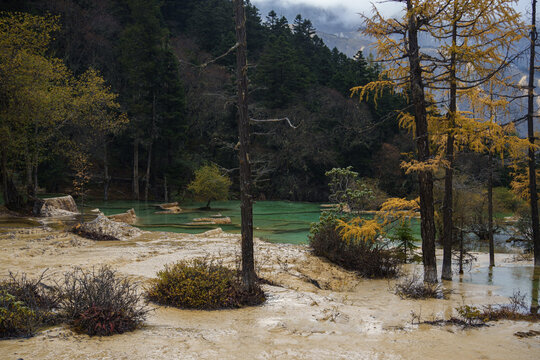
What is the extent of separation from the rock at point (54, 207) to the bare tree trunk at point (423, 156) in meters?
19.2

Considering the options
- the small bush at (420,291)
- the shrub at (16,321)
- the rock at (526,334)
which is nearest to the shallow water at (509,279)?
the small bush at (420,291)

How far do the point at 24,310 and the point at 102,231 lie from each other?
11.0 m

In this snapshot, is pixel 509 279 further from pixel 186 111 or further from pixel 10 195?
pixel 186 111

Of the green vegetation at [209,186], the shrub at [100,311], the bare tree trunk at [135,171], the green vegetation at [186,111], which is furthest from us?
the bare tree trunk at [135,171]

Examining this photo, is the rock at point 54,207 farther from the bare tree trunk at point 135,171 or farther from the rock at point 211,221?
the bare tree trunk at point 135,171

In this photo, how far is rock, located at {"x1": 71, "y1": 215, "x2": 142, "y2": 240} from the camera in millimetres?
15664

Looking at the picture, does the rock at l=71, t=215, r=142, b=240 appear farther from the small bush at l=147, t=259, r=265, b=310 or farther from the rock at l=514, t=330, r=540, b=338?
the rock at l=514, t=330, r=540, b=338

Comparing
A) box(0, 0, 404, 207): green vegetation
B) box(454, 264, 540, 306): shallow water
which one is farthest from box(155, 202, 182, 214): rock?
box(454, 264, 540, 306): shallow water

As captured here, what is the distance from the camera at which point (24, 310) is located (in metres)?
5.44

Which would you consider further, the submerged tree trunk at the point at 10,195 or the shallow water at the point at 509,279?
the submerged tree trunk at the point at 10,195

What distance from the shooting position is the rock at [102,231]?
1566 centimetres

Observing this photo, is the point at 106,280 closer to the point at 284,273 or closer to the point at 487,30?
the point at 284,273

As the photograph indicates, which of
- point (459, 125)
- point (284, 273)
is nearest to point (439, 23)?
point (459, 125)

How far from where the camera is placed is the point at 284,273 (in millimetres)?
11172
